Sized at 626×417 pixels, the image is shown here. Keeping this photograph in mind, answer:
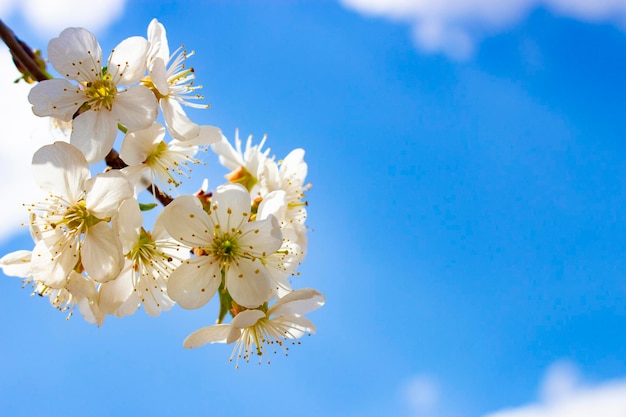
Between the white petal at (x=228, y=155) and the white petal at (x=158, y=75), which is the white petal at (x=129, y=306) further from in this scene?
the white petal at (x=228, y=155)

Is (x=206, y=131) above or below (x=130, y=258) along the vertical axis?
above

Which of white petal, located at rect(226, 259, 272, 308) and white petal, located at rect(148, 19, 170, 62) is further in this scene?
white petal, located at rect(148, 19, 170, 62)

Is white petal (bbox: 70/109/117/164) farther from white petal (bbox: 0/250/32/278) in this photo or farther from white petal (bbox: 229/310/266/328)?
white petal (bbox: 229/310/266/328)

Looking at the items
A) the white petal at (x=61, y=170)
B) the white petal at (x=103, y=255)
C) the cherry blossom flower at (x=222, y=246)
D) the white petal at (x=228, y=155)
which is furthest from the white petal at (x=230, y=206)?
the white petal at (x=228, y=155)

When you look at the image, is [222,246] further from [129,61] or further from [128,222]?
[129,61]

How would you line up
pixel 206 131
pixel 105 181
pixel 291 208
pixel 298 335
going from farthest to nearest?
pixel 291 208, pixel 298 335, pixel 206 131, pixel 105 181

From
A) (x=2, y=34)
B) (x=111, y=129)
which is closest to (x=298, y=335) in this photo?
(x=111, y=129)

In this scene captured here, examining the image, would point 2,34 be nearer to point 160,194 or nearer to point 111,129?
point 111,129

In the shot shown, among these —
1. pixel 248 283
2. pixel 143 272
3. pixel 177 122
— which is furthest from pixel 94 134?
pixel 248 283

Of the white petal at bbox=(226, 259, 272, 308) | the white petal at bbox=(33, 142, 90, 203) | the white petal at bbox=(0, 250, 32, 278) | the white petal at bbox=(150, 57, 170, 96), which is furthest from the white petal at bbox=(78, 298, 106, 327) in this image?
the white petal at bbox=(150, 57, 170, 96)
